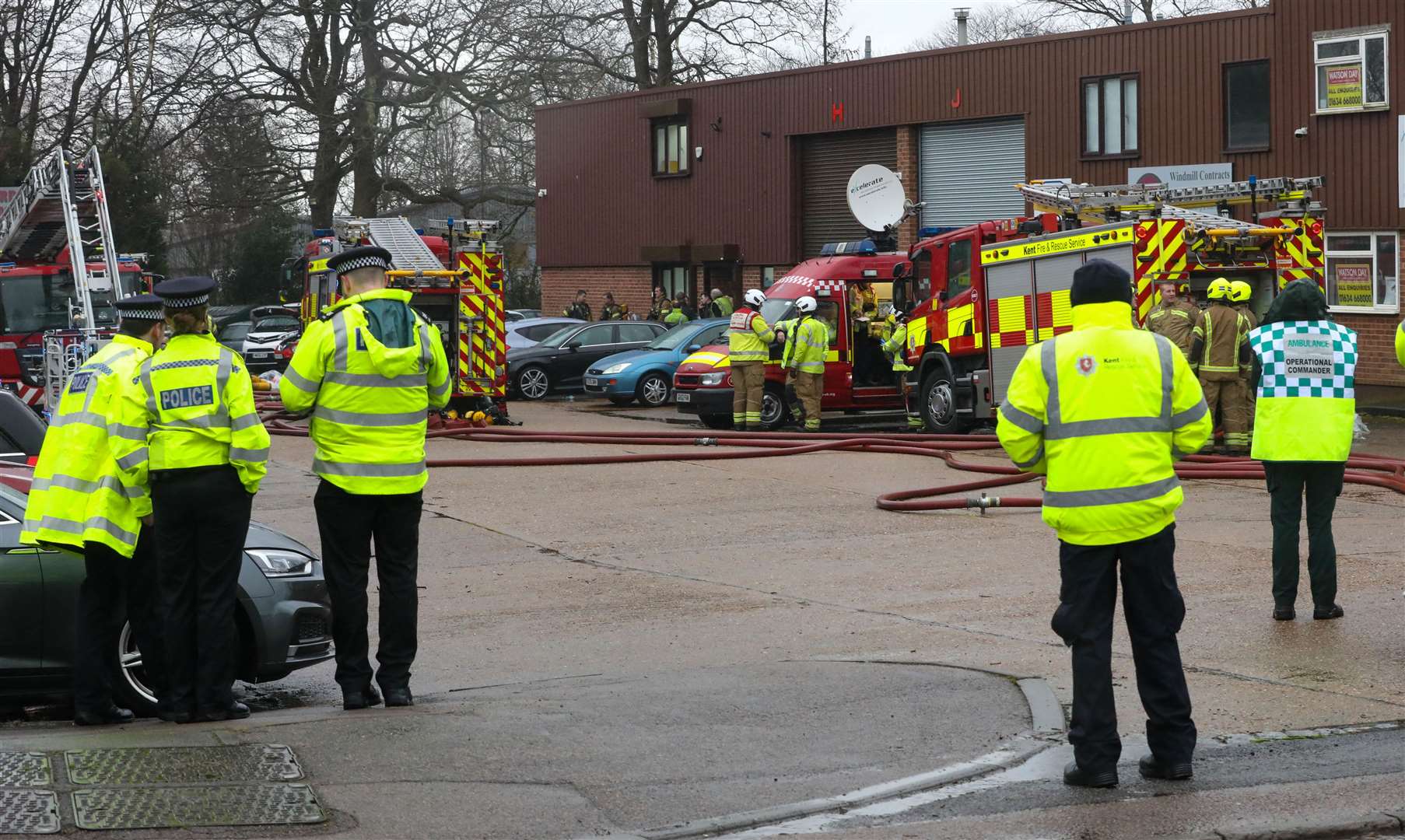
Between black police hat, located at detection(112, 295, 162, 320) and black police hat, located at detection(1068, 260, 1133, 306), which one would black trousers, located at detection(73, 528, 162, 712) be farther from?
black police hat, located at detection(1068, 260, 1133, 306)

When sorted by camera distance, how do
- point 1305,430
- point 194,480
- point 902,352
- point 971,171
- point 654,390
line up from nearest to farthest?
1. point 194,480
2. point 1305,430
3. point 902,352
4. point 654,390
5. point 971,171

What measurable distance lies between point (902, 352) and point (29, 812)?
16.6 m

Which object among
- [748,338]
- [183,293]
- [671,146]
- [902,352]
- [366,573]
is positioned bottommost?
[366,573]

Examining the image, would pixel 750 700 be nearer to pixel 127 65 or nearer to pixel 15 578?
pixel 15 578

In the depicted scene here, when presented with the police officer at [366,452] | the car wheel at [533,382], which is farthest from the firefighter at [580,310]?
the police officer at [366,452]

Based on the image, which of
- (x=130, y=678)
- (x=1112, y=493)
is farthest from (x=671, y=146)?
(x=1112, y=493)

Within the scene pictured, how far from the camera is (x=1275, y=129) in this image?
27.7m

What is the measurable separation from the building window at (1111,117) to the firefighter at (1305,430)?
2176 cm

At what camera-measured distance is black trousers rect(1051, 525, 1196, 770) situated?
5836 mm

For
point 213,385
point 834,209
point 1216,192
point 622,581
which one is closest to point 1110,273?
point 213,385

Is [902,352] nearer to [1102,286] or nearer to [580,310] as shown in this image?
[1102,286]

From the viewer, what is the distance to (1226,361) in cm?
1703

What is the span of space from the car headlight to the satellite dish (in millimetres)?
16682

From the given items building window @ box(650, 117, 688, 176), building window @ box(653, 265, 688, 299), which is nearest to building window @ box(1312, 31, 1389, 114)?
building window @ box(650, 117, 688, 176)
